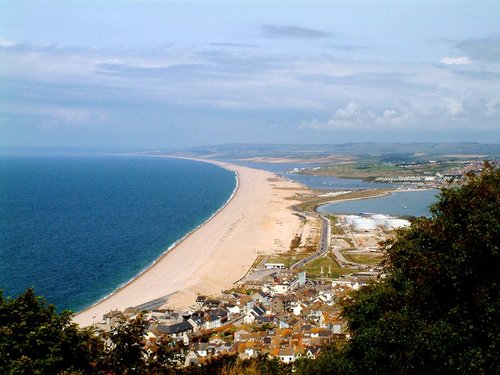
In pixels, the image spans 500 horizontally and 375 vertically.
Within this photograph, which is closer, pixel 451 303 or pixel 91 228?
pixel 451 303

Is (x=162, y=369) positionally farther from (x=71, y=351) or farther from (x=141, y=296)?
(x=141, y=296)

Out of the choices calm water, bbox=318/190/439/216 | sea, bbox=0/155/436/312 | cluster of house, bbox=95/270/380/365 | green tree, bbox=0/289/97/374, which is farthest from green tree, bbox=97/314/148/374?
calm water, bbox=318/190/439/216

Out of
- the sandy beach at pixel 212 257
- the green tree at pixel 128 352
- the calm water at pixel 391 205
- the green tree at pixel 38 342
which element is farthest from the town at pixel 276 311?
the calm water at pixel 391 205

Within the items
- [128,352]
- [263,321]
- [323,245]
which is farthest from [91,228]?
[128,352]

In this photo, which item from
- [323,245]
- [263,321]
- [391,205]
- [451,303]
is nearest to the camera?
[451,303]

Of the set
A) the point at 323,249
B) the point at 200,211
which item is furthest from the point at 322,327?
the point at 200,211

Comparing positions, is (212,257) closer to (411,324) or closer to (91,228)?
(91,228)

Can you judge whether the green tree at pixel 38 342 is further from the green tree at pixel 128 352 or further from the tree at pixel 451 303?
the tree at pixel 451 303

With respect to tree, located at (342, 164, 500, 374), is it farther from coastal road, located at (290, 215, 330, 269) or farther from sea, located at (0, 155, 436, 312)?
coastal road, located at (290, 215, 330, 269)
